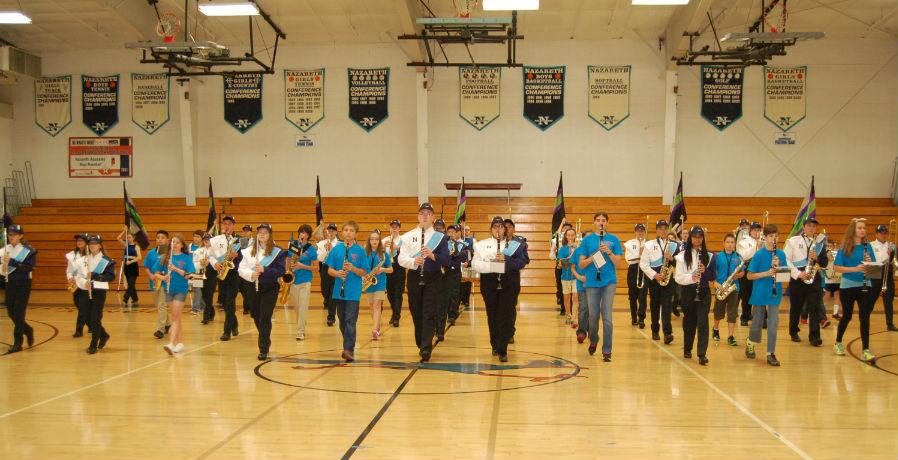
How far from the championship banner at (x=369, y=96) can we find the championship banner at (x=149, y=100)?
6.16 meters

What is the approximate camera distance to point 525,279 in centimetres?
2019

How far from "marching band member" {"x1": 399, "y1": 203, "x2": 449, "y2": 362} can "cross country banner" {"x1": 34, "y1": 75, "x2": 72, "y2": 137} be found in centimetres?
2013

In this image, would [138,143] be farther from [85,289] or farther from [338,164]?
[85,289]

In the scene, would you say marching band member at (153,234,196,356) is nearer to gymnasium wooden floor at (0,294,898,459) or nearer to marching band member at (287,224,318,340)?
gymnasium wooden floor at (0,294,898,459)

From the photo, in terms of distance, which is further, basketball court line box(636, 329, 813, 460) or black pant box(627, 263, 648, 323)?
black pant box(627, 263, 648, 323)

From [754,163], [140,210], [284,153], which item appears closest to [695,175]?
[754,163]

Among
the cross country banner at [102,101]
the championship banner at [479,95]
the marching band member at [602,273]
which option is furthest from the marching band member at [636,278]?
the cross country banner at [102,101]

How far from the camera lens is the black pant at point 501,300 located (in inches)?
363

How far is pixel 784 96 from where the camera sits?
2297cm

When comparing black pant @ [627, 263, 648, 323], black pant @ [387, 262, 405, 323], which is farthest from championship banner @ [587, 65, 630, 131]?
black pant @ [387, 262, 405, 323]

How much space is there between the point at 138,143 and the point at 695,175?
18080 mm

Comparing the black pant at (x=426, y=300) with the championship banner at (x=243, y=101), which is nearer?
the black pant at (x=426, y=300)

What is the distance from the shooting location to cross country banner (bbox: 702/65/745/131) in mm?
23000

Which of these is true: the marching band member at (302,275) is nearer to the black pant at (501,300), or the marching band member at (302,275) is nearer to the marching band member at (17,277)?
the black pant at (501,300)
